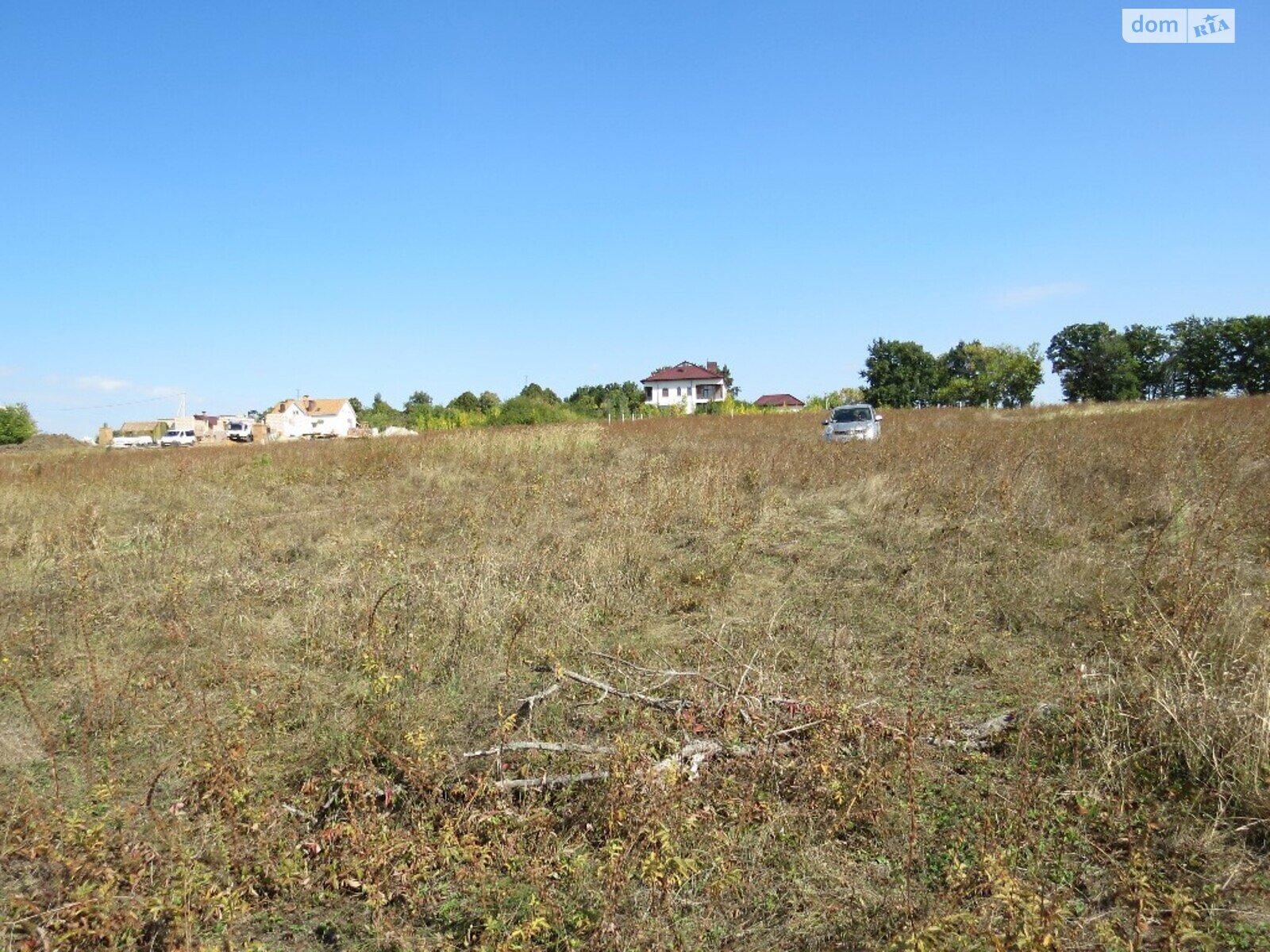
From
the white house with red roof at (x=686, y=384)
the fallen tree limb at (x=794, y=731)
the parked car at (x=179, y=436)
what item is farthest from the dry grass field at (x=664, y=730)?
the white house with red roof at (x=686, y=384)

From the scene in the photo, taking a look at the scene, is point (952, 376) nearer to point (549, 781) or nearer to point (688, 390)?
point (688, 390)

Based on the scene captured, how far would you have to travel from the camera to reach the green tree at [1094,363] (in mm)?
67938

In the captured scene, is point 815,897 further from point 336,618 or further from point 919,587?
point 336,618

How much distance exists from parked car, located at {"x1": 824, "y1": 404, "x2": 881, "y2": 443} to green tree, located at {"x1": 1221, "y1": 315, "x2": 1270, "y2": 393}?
64239mm

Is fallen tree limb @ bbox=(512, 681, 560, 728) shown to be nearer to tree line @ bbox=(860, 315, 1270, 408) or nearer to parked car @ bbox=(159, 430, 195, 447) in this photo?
parked car @ bbox=(159, 430, 195, 447)

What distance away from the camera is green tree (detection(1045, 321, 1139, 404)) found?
6794 cm

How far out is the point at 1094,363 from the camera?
235 feet

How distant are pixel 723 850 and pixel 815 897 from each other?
16.0 inches

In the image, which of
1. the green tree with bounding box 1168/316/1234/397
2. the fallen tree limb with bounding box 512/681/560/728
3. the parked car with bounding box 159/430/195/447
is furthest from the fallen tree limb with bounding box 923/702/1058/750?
the green tree with bounding box 1168/316/1234/397

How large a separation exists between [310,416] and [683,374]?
45817 millimetres

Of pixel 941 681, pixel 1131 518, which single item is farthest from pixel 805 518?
pixel 941 681

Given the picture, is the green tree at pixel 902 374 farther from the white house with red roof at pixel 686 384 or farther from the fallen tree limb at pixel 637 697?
the fallen tree limb at pixel 637 697

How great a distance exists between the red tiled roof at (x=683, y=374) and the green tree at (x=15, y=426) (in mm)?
57925

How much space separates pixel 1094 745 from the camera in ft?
10.9
